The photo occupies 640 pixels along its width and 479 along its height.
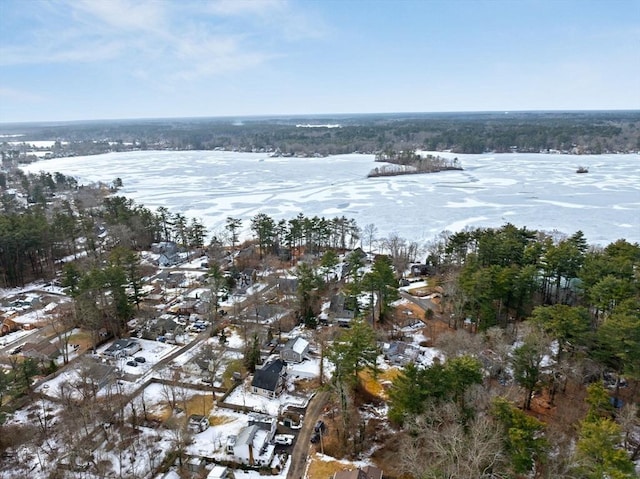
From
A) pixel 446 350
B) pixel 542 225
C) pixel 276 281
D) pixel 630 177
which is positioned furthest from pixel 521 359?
pixel 630 177

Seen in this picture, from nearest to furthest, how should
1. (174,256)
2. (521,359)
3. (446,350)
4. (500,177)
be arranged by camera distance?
1. (521,359)
2. (446,350)
3. (174,256)
4. (500,177)

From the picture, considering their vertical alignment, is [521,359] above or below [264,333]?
above

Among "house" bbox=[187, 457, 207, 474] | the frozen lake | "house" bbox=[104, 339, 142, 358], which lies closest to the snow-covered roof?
"house" bbox=[187, 457, 207, 474]

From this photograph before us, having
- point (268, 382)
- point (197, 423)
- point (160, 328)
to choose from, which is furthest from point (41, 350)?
point (268, 382)

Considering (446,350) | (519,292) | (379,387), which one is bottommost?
(379,387)

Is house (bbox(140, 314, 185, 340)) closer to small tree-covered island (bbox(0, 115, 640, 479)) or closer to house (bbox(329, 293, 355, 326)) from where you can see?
small tree-covered island (bbox(0, 115, 640, 479))

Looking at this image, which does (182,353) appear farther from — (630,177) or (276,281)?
(630,177)

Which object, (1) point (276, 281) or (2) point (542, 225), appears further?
(2) point (542, 225)
